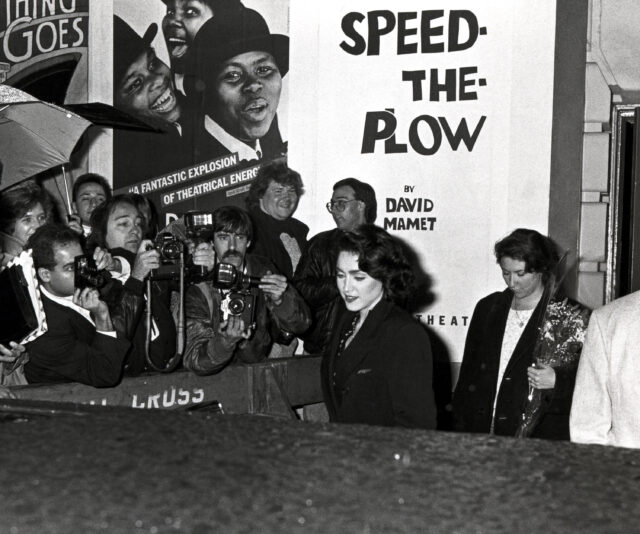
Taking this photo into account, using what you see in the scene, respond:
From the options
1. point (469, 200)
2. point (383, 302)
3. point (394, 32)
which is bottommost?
point (383, 302)

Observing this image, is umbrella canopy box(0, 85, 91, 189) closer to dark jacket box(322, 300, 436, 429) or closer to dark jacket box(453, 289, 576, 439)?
dark jacket box(453, 289, 576, 439)

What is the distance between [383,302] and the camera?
15.0 ft

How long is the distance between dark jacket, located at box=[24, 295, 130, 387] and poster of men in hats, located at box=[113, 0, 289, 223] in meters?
4.76

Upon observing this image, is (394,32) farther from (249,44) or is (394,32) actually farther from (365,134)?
(249,44)

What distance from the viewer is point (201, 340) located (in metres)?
5.66

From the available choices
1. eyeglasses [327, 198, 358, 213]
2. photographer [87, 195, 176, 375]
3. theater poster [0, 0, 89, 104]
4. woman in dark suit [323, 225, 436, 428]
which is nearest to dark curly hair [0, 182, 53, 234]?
photographer [87, 195, 176, 375]

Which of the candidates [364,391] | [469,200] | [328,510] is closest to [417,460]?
[328,510]

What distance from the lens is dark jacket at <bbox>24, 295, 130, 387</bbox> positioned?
486cm

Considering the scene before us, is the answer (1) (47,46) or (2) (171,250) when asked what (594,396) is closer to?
(2) (171,250)

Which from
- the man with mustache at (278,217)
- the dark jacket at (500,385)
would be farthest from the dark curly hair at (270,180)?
the dark jacket at (500,385)

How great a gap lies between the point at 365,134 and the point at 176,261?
3750 mm

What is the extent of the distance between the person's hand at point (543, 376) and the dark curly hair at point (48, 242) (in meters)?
2.41

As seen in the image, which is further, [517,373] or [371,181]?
[371,181]

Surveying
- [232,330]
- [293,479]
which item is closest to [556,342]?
[232,330]
